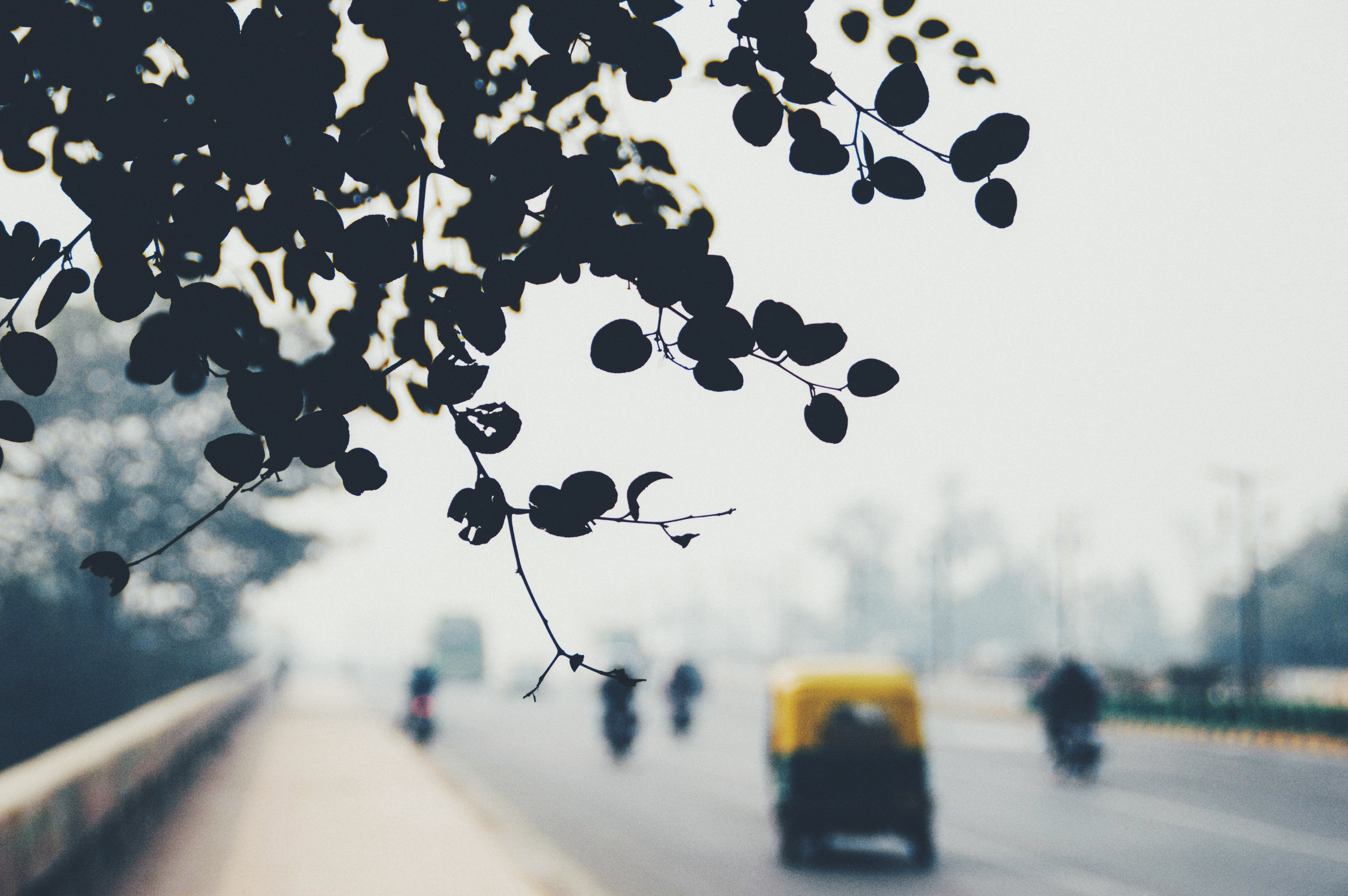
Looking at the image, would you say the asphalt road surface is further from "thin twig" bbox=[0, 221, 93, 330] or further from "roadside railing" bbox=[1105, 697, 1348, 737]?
"thin twig" bbox=[0, 221, 93, 330]

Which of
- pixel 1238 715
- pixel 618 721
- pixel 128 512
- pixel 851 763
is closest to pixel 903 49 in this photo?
pixel 851 763

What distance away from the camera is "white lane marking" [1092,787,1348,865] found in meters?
12.1

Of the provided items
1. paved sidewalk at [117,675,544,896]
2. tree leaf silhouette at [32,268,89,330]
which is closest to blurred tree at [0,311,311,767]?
paved sidewalk at [117,675,544,896]

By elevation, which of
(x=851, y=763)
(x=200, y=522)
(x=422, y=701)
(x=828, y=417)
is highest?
(x=828, y=417)

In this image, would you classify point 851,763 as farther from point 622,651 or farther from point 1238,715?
point 622,651

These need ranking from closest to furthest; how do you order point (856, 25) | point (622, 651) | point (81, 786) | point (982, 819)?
point (856, 25), point (81, 786), point (982, 819), point (622, 651)

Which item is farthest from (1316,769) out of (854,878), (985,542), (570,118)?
(985,542)

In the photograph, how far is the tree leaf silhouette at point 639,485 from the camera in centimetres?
279

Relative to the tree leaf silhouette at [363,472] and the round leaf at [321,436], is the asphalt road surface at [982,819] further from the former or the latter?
the round leaf at [321,436]

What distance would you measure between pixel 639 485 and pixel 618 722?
18.5 meters

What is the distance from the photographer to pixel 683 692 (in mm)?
24797

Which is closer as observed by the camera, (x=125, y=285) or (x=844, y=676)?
(x=125, y=285)

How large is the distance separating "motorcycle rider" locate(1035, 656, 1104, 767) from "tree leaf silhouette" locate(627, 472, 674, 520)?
16674 mm

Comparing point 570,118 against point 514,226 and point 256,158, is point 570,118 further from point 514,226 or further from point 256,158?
point 256,158
